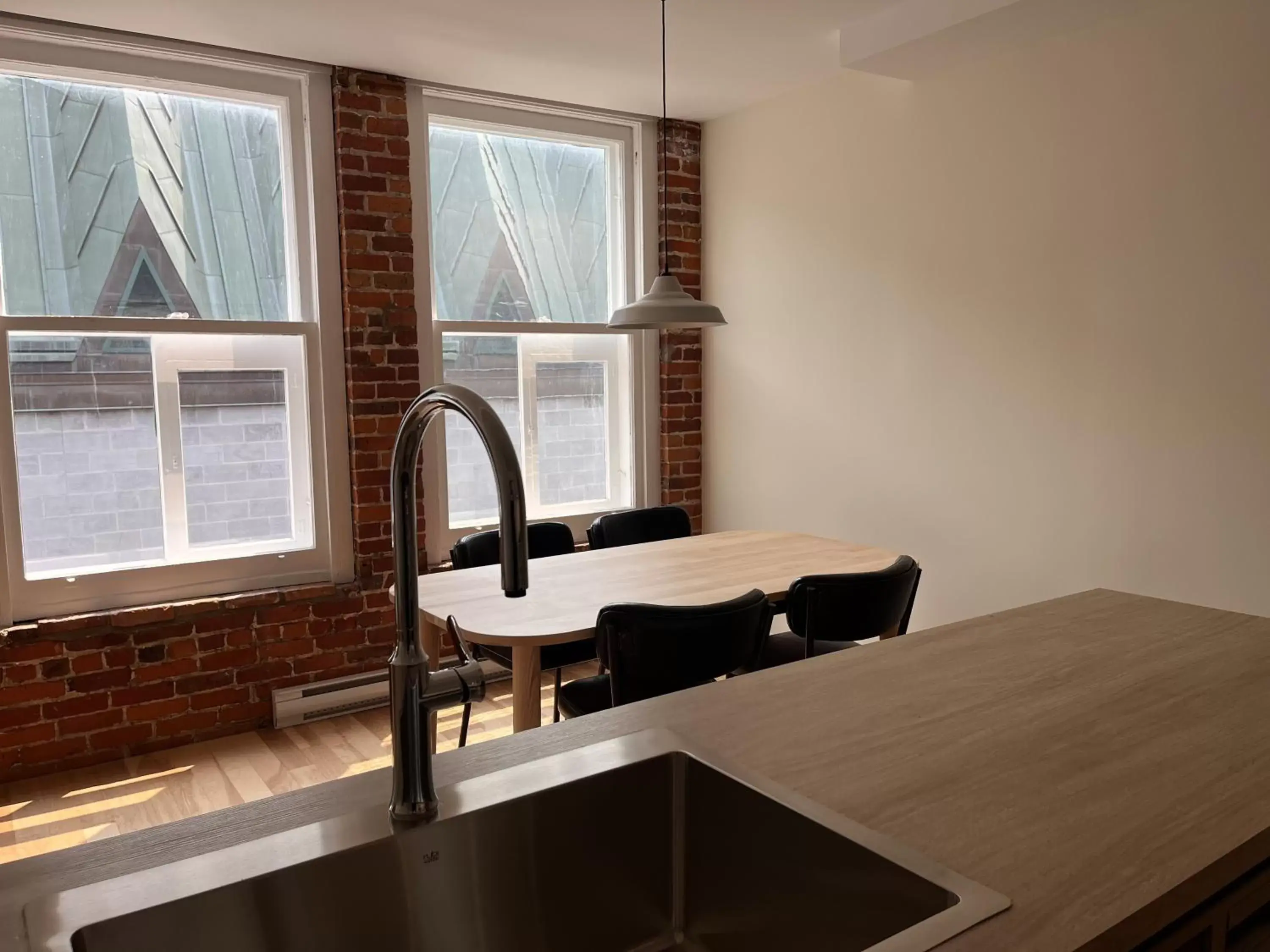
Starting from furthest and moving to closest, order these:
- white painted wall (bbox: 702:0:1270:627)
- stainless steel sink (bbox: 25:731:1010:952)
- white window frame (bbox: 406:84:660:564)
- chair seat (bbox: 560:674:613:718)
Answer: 1. white window frame (bbox: 406:84:660:564)
2. white painted wall (bbox: 702:0:1270:627)
3. chair seat (bbox: 560:674:613:718)
4. stainless steel sink (bbox: 25:731:1010:952)

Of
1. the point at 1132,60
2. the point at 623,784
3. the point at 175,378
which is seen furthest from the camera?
the point at 175,378

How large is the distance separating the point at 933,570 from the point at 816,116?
2.04 m

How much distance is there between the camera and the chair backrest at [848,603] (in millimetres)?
2672

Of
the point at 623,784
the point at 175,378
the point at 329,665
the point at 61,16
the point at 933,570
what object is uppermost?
the point at 61,16

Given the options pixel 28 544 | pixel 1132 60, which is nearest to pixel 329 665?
pixel 28 544

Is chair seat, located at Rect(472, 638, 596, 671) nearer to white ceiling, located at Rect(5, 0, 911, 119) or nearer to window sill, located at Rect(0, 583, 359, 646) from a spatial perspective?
window sill, located at Rect(0, 583, 359, 646)

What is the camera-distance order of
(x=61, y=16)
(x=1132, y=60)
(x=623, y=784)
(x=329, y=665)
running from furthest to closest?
(x=329, y=665)
(x=61, y=16)
(x=1132, y=60)
(x=623, y=784)

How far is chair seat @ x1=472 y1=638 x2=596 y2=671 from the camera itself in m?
3.02

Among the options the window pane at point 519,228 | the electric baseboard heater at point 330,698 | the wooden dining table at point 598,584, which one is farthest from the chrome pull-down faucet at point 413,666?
the window pane at point 519,228

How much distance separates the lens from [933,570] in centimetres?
378

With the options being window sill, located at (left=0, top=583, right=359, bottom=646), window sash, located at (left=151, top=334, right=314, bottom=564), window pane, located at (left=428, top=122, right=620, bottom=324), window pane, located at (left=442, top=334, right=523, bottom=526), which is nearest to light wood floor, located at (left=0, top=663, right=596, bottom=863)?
window sill, located at (left=0, top=583, right=359, bottom=646)

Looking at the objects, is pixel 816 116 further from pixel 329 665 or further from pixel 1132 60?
pixel 329 665

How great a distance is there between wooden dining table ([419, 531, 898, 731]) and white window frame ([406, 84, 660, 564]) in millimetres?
1060

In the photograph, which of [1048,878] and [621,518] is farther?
[621,518]
